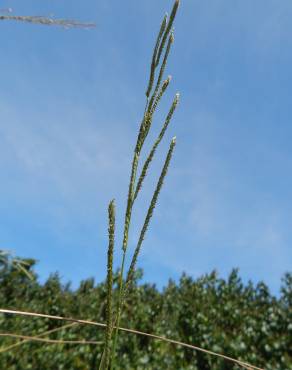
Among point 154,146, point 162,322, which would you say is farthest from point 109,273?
point 162,322

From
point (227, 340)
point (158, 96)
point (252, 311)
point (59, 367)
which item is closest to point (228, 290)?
point (252, 311)

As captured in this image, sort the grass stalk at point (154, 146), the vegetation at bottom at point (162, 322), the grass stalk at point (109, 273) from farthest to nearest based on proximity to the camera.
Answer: the vegetation at bottom at point (162, 322) < the grass stalk at point (154, 146) < the grass stalk at point (109, 273)

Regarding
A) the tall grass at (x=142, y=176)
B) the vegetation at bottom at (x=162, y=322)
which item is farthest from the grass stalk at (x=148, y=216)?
the vegetation at bottom at (x=162, y=322)

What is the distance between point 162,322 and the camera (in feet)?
19.8

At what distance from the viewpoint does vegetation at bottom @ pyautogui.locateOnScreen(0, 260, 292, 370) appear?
4.85 meters

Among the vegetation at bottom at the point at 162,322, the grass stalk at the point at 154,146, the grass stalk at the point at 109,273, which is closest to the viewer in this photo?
the grass stalk at the point at 109,273

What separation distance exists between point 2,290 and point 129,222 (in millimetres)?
6008

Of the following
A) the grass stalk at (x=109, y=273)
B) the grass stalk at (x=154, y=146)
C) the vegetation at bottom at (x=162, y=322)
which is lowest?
the grass stalk at (x=109, y=273)

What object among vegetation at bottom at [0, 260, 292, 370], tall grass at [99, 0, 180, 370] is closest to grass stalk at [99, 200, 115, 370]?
tall grass at [99, 0, 180, 370]

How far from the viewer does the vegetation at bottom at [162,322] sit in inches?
191

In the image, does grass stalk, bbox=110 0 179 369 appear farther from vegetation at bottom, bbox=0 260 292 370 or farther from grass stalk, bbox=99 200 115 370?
vegetation at bottom, bbox=0 260 292 370

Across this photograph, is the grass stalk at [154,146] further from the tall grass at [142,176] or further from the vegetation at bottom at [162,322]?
the vegetation at bottom at [162,322]

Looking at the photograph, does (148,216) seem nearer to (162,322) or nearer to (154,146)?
(154,146)

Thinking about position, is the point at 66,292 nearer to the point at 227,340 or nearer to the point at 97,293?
the point at 97,293
